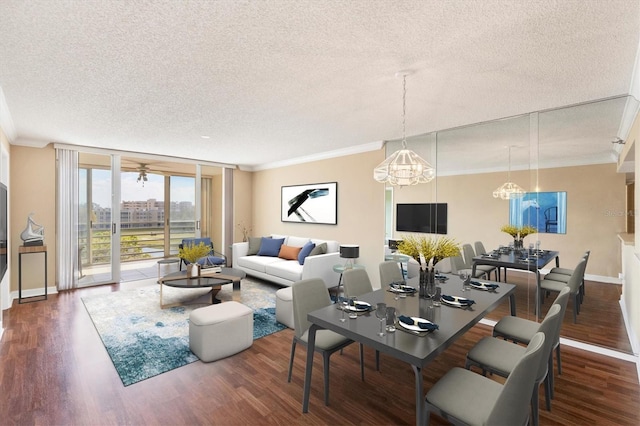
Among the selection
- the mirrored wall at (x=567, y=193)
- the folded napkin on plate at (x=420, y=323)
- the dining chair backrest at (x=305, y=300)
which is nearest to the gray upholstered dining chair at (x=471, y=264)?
the mirrored wall at (x=567, y=193)

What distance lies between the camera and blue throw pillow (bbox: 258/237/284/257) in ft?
20.4

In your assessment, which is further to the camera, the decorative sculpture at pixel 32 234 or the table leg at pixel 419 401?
the decorative sculpture at pixel 32 234

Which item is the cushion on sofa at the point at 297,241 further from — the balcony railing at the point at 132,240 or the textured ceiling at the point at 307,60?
the textured ceiling at the point at 307,60

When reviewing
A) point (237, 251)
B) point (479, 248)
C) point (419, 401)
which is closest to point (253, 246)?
point (237, 251)

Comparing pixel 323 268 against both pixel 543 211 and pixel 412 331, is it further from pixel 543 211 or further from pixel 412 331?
pixel 412 331

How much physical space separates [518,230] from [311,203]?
3.73 metres

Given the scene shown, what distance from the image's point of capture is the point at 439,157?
14.3ft

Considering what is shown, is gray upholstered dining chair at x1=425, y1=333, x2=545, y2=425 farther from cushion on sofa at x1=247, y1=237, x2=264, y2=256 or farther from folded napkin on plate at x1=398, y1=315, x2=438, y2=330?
cushion on sofa at x1=247, y1=237, x2=264, y2=256

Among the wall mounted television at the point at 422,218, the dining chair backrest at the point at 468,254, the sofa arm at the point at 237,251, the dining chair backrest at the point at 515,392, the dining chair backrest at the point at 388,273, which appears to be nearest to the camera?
the dining chair backrest at the point at 515,392

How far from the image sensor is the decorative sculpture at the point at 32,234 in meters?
4.59

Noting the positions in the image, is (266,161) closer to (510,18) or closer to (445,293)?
(445,293)

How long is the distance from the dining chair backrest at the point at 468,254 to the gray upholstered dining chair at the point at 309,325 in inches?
88.0

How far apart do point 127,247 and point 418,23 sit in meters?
7.38

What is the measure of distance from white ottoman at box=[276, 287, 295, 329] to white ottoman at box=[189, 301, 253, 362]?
614 mm
